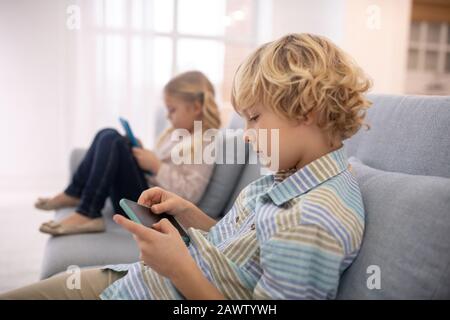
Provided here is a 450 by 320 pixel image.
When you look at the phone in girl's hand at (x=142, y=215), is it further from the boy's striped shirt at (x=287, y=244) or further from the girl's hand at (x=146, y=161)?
the girl's hand at (x=146, y=161)

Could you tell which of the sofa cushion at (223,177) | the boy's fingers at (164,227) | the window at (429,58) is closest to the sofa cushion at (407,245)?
the boy's fingers at (164,227)

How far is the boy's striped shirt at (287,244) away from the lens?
602 mm

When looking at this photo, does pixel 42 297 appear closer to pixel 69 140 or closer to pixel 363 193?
pixel 363 193

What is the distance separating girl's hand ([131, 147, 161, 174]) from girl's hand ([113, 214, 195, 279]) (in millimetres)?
947

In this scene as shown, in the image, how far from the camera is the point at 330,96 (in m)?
0.72

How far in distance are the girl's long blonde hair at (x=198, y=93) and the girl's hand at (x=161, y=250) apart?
1.01m

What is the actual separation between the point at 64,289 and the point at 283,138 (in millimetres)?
490

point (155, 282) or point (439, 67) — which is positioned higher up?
point (439, 67)

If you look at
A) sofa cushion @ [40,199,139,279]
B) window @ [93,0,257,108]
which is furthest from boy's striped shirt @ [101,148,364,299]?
window @ [93,0,257,108]

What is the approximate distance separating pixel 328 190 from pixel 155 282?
12.8 inches

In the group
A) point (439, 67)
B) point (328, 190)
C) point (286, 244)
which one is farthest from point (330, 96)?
point (439, 67)

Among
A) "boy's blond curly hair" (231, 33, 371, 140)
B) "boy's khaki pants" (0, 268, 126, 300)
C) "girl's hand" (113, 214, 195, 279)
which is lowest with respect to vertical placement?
"boy's khaki pants" (0, 268, 126, 300)

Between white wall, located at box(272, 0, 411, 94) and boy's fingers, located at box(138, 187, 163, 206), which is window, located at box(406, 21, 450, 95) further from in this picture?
boy's fingers, located at box(138, 187, 163, 206)

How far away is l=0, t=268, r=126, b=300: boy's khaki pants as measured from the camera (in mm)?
801
